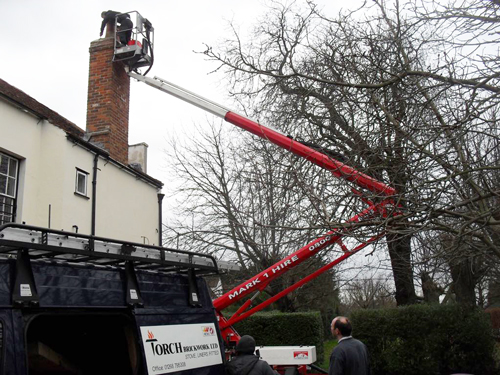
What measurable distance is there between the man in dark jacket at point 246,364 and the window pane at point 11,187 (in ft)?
22.2

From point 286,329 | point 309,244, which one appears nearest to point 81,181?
point 309,244

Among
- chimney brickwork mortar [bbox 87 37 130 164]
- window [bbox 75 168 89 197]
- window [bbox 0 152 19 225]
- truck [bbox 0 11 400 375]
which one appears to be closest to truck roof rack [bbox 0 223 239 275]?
truck [bbox 0 11 400 375]

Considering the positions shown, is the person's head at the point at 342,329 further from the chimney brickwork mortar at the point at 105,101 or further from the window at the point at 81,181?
the chimney brickwork mortar at the point at 105,101

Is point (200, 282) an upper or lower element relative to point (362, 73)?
lower

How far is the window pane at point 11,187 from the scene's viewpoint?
9.84 meters

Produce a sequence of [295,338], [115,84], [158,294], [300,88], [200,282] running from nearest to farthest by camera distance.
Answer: [158,294] → [200,282] → [300,88] → [115,84] → [295,338]

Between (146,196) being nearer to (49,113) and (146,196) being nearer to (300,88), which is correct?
(49,113)

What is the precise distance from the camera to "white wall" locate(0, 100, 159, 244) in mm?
9953

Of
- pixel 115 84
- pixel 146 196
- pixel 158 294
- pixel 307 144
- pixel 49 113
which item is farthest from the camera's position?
pixel 146 196

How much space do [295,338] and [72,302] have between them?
13.1m

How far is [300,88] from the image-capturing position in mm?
9898

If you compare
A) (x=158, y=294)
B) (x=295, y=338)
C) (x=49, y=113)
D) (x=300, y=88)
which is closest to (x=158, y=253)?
(x=158, y=294)

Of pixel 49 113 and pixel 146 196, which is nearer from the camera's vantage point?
pixel 49 113

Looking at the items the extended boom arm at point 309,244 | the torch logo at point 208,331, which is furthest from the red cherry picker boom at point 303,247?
the torch logo at point 208,331
